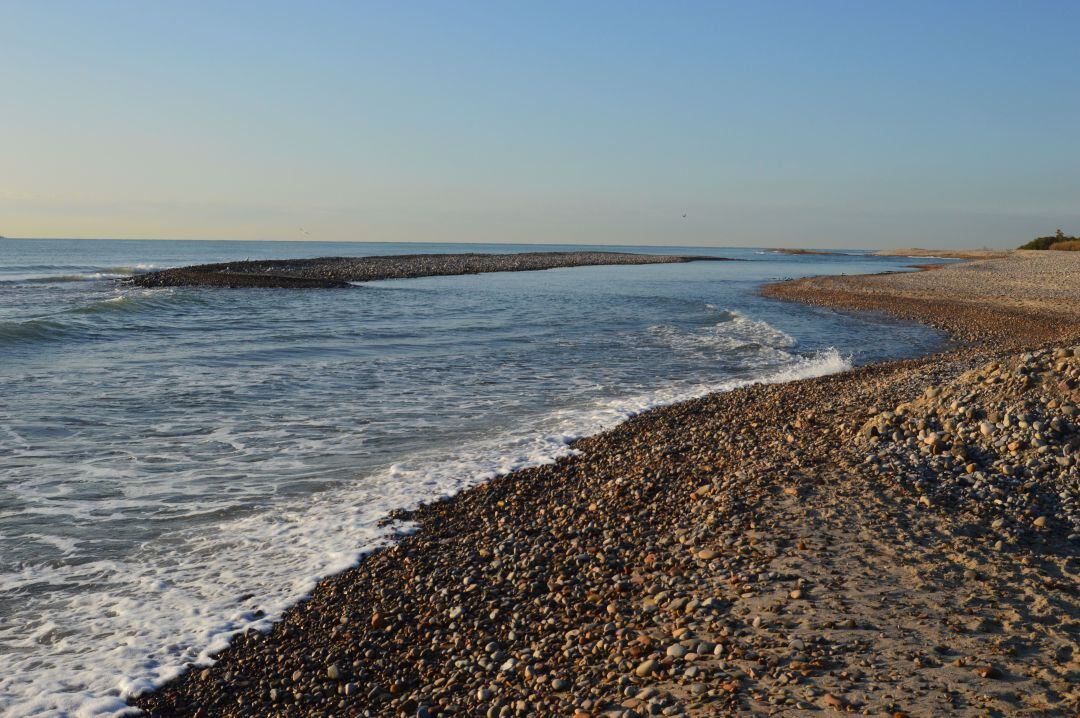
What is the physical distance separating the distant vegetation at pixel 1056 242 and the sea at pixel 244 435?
266 feet

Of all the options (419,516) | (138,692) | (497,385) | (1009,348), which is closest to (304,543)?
(419,516)

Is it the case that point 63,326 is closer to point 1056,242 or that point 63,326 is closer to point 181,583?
point 181,583

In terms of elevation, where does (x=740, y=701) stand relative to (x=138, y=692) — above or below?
above

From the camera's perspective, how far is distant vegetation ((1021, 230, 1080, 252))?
89.9 metres

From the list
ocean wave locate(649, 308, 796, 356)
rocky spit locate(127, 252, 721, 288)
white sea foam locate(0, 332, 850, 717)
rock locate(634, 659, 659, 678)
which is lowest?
white sea foam locate(0, 332, 850, 717)

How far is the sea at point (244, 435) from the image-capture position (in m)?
6.11

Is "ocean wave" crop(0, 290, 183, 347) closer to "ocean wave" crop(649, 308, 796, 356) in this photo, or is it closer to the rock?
"ocean wave" crop(649, 308, 796, 356)

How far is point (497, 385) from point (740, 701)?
497 inches

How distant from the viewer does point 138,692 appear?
513 cm

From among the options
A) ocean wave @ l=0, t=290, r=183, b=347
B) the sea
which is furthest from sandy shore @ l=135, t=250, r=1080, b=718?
ocean wave @ l=0, t=290, r=183, b=347

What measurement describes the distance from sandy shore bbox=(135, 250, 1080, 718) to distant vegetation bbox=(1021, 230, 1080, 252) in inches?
4050

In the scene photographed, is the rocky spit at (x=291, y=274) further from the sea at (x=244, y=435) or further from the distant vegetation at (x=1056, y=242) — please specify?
the distant vegetation at (x=1056, y=242)

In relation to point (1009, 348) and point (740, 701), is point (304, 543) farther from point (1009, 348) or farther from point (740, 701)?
point (1009, 348)

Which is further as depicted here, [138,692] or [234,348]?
[234,348]
